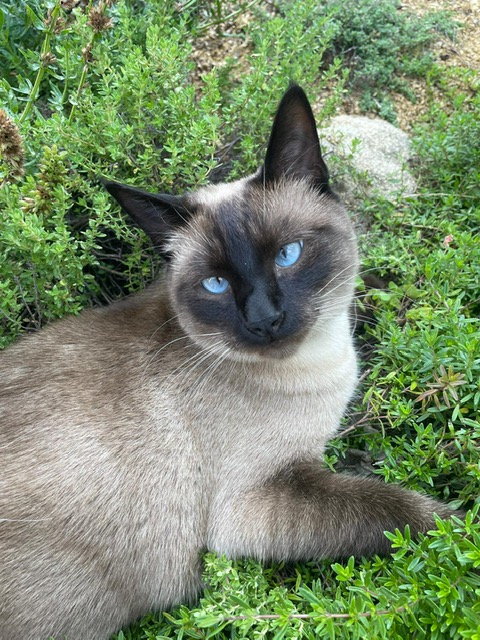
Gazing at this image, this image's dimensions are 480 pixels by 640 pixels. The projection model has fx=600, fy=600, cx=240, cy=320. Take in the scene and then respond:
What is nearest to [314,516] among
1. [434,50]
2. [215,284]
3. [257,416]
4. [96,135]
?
[257,416]

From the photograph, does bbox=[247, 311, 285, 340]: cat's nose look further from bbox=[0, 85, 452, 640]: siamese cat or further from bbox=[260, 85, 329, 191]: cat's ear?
bbox=[260, 85, 329, 191]: cat's ear

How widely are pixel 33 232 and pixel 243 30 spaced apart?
2790 mm

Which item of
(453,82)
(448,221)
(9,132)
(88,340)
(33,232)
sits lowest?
(88,340)

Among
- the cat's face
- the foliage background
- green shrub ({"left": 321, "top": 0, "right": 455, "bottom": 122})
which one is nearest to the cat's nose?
the cat's face

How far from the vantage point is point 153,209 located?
254 centimetres

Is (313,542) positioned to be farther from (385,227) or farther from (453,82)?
A: (453,82)

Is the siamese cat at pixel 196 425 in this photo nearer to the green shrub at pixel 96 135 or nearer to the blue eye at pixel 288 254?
the blue eye at pixel 288 254

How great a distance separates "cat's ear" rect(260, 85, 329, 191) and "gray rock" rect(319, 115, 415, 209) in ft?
4.05

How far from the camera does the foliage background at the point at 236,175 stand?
1.98 m

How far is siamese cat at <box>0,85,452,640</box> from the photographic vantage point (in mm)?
2322

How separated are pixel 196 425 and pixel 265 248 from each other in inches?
31.6

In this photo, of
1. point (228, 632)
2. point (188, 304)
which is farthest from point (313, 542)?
point (188, 304)

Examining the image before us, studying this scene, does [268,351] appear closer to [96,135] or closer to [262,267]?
[262,267]

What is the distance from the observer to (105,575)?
94.1 inches
